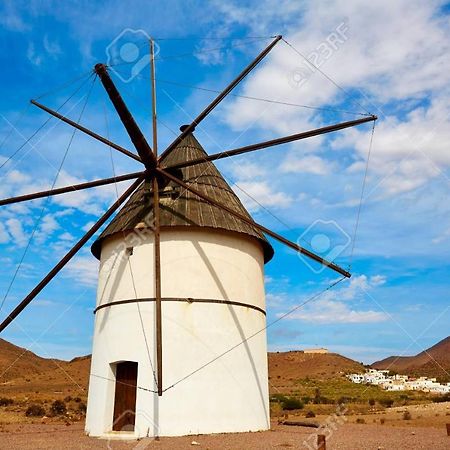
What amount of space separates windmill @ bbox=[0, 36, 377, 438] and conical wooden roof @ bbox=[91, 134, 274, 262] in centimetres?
4

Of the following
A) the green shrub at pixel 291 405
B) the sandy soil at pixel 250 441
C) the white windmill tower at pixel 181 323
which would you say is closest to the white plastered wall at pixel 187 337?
the white windmill tower at pixel 181 323

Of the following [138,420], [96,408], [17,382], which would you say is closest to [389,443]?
[138,420]

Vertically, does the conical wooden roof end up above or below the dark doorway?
above

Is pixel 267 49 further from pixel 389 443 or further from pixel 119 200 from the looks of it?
pixel 389 443

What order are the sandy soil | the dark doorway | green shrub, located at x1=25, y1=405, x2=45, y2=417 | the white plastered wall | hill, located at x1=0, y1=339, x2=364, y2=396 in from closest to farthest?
the sandy soil → the white plastered wall → the dark doorway → green shrub, located at x1=25, y1=405, x2=45, y2=417 → hill, located at x1=0, y1=339, x2=364, y2=396

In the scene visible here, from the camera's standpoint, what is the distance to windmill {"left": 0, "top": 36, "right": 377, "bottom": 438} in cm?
1197

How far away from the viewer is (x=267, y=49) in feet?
46.3

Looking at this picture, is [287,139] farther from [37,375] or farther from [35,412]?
[37,375]

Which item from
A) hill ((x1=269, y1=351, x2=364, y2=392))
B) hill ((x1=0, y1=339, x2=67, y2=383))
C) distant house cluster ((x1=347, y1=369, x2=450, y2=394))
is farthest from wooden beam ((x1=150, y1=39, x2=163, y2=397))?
hill ((x1=269, y1=351, x2=364, y2=392))

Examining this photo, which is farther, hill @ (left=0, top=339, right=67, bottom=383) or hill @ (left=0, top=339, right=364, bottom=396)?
hill @ (left=0, top=339, right=67, bottom=383)

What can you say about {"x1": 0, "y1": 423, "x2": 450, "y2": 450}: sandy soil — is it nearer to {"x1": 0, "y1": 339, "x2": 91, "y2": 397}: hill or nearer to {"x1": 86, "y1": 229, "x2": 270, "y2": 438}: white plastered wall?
{"x1": 86, "y1": 229, "x2": 270, "y2": 438}: white plastered wall

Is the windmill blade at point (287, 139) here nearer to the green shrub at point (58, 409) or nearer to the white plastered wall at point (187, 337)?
the white plastered wall at point (187, 337)

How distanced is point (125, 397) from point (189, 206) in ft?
17.4

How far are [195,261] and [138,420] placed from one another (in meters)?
4.14
